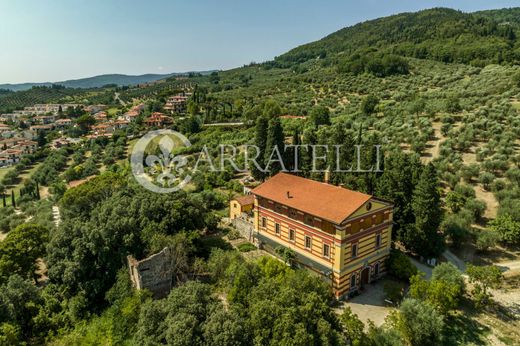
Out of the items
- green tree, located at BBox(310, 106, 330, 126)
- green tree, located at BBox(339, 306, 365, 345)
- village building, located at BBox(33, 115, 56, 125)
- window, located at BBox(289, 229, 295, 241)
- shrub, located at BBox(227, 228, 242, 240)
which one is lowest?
shrub, located at BBox(227, 228, 242, 240)

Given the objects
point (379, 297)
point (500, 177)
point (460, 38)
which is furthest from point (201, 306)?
point (460, 38)

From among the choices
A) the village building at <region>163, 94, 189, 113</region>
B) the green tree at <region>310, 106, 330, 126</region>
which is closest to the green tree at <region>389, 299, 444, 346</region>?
the green tree at <region>310, 106, 330, 126</region>

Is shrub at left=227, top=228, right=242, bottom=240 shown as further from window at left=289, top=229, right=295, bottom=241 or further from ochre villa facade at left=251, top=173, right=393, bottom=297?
window at left=289, top=229, right=295, bottom=241

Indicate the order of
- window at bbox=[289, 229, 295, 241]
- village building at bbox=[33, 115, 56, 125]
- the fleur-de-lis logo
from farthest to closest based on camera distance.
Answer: village building at bbox=[33, 115, 56, 125]
the fleur-de-lis logo
window at bbox=[289, 229, 295, 241]

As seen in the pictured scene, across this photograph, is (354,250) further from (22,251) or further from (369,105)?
(369,105)

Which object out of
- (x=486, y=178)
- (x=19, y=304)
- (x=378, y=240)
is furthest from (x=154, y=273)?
(x=486, y=178)

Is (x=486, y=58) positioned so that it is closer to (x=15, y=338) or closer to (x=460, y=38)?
(x=460, y=38)

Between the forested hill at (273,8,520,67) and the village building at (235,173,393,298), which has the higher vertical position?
the forested hill at (273,8,520,67)
